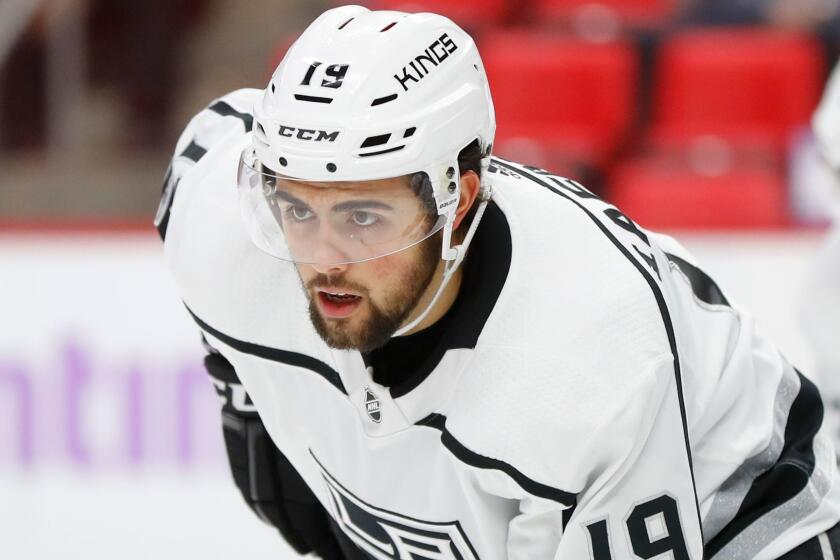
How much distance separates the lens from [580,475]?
1465mm

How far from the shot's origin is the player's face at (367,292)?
4.94 ft

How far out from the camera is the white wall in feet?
9.41

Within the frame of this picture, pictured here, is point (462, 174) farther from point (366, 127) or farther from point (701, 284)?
point (701, 284)

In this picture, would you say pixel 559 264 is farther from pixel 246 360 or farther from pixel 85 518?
pixel 85 518

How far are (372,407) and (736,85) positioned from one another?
2.67 metres

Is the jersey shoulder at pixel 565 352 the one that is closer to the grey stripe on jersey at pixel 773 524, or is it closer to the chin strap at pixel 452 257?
the chin strap at pixel 452 257

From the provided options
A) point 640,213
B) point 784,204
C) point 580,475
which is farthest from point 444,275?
point 784,204

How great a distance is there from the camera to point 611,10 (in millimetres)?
4215

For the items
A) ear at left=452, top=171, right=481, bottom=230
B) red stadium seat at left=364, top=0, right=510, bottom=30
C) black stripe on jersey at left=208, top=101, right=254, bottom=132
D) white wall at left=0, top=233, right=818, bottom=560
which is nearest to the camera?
ear at left=452, top=171, right=481, bottom=230

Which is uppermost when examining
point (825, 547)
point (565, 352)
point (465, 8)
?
point (465, 8)

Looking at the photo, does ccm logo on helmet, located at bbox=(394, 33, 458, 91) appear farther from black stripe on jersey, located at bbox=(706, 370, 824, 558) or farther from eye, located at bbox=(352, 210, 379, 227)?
black stripe on jersey, located at bbox=(706, 370, 824, 558)

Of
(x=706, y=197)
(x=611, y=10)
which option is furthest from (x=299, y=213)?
(x=611, y=10)

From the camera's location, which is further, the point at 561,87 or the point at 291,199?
the point at 561,87

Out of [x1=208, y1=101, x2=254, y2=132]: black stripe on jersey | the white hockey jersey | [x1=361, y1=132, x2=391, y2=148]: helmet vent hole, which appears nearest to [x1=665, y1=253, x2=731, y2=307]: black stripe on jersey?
the white hockey jersey
